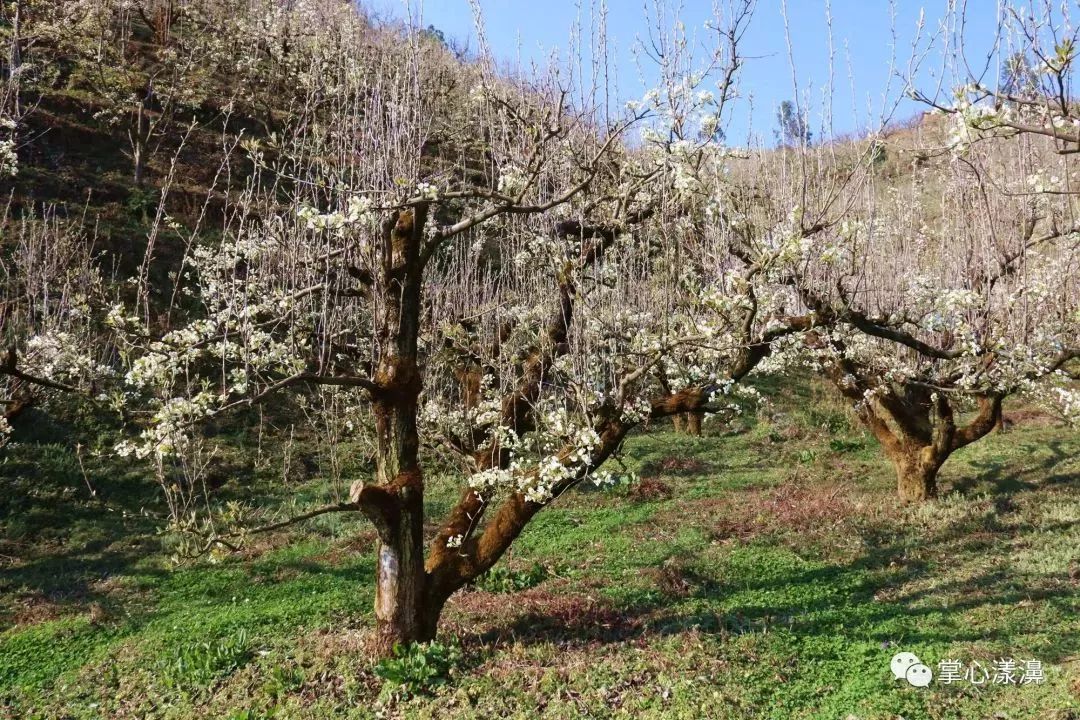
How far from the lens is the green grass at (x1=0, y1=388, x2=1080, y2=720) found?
647cm

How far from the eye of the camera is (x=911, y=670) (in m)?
6.60

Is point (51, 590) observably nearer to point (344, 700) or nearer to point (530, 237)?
point (344, 700)

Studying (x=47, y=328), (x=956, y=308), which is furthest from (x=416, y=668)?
(x=47, y=328)

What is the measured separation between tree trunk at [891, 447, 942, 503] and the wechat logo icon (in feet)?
21.6

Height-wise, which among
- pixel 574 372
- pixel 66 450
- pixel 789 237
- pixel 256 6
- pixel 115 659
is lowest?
pixel 115 659

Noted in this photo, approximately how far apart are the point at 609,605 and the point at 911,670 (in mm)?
3315

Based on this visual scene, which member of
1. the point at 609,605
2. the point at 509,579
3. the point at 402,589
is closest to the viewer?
the point at 402,589

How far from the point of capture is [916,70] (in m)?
6.12

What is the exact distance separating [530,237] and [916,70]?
212 inches

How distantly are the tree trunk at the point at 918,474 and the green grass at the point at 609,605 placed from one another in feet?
1.36

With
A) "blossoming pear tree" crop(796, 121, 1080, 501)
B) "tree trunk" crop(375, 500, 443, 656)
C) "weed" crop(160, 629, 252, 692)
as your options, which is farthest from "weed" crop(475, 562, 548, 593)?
"blossoming pear tree" crop(796, 121, 1080, 501)

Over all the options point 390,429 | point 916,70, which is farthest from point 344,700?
point 916,70

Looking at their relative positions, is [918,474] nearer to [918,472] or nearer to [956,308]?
[918,472]

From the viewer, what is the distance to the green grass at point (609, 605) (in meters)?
6.47
